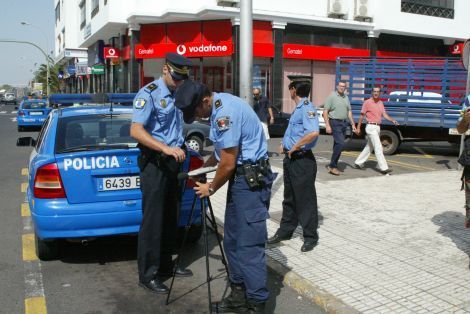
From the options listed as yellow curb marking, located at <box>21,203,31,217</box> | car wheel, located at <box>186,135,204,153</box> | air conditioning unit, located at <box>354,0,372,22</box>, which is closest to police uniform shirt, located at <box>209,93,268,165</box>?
yellow curb marking, located at <box>21,203,31,217</box>

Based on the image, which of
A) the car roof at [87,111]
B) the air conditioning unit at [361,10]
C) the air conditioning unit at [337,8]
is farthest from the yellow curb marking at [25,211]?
the air conditioning unit at [361,10]

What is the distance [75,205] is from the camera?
4.56m

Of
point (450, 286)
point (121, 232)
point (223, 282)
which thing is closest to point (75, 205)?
point (121, 232)

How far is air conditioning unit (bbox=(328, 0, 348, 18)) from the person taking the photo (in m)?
23.2

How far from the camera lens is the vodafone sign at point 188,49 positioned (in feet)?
72.1

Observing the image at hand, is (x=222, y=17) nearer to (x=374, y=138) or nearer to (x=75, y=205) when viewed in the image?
(x=374, y=138)

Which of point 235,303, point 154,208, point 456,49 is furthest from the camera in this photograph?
point 456,49

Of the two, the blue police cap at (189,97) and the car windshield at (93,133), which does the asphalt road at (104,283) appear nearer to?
the car windshield at (93,133)

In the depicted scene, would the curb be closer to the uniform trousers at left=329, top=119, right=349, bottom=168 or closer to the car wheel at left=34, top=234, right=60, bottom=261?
the car wheel at left=34, top=234, right=60, bottom=261

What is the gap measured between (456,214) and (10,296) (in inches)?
212

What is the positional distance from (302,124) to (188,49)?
18040mm

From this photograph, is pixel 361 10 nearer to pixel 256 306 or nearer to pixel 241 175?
pixel 241 175

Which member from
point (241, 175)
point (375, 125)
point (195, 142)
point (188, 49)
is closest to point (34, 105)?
point (188, 49)

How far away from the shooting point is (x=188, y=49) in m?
22.6
